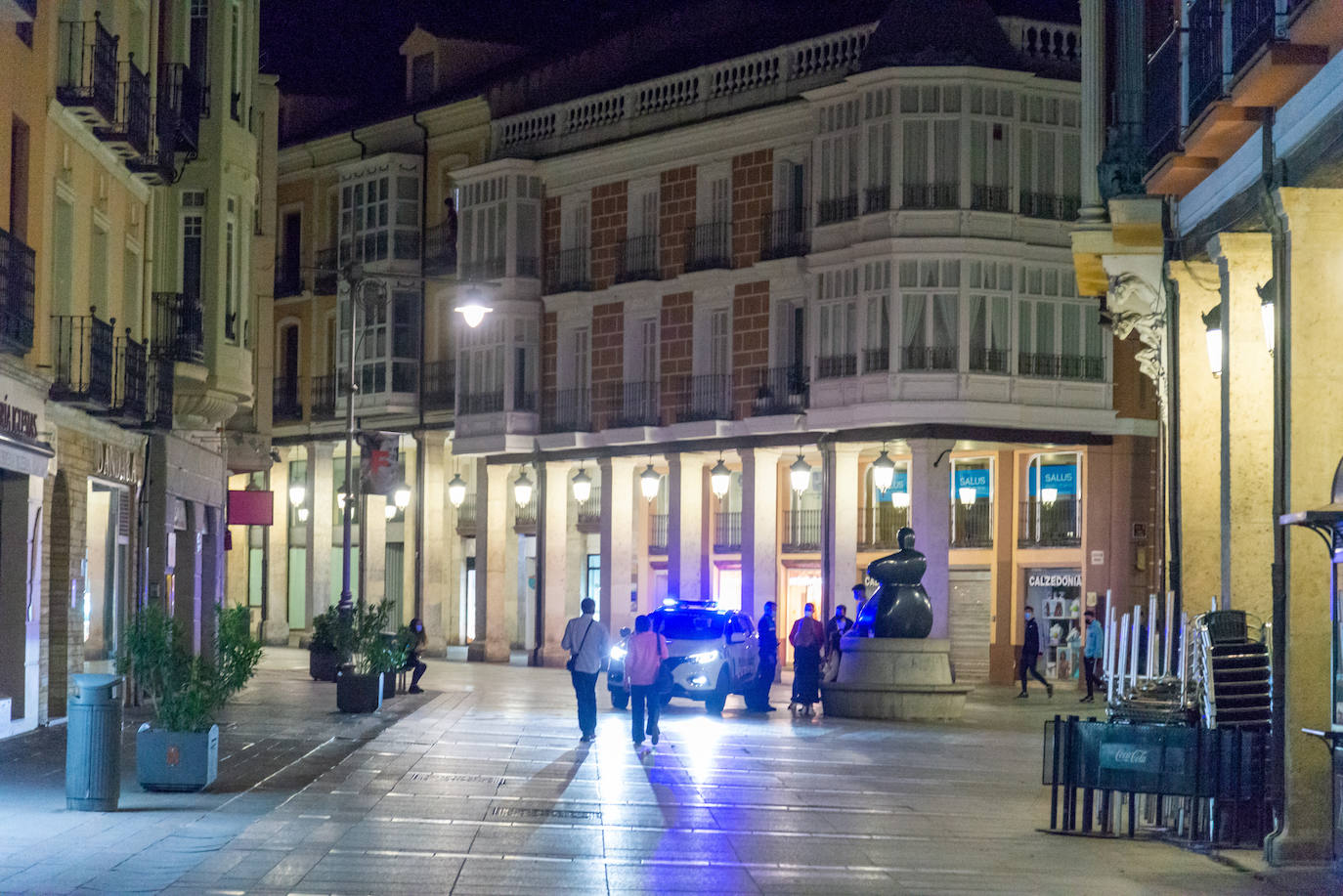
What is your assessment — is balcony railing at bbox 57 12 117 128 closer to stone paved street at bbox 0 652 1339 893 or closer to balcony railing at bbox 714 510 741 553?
stone paved street at bbox 0 652 1339 893

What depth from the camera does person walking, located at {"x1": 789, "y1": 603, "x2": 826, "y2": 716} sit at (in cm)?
3180

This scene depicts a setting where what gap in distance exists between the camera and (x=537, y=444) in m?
51.5

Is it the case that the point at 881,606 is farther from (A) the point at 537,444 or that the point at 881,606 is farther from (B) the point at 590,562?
(B) the point at 590,562

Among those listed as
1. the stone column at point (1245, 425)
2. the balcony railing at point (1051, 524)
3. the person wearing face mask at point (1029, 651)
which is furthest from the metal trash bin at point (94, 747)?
the balcony railing at point (1051, 524)

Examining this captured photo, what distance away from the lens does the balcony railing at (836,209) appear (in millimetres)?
42969

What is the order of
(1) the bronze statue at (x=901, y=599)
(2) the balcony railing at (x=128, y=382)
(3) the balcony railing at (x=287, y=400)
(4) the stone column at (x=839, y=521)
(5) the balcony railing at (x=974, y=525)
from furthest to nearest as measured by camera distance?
(3) the balcony railing at (x=287, y=400), (5) the balcony railing at (x=974, y=525), (4) the stone column at (x=839, y=521), (1) the bronze statue at (x=901, y=599), (2) the balcony railing at (x=128, y=382)

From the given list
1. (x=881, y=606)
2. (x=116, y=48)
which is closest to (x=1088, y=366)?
(x=881, y=606)

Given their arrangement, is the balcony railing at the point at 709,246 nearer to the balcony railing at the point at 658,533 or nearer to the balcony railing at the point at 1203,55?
the balcony railing at the point at 658,533

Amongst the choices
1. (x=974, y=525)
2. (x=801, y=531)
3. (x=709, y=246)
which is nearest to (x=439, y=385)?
(x=709, y=246)

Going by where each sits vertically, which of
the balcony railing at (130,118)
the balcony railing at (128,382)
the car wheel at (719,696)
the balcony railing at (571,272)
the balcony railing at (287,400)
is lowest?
the car wheel at (719,696)

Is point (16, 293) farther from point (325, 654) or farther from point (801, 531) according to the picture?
point (801, 531)

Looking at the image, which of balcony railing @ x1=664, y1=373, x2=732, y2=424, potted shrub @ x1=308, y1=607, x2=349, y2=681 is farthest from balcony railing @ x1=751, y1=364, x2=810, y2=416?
potted shrub @ x1=308, y1=607, x2=349, y2=681

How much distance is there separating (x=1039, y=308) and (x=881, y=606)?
14.3 metres

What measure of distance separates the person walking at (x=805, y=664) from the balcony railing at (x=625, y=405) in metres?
16.8
